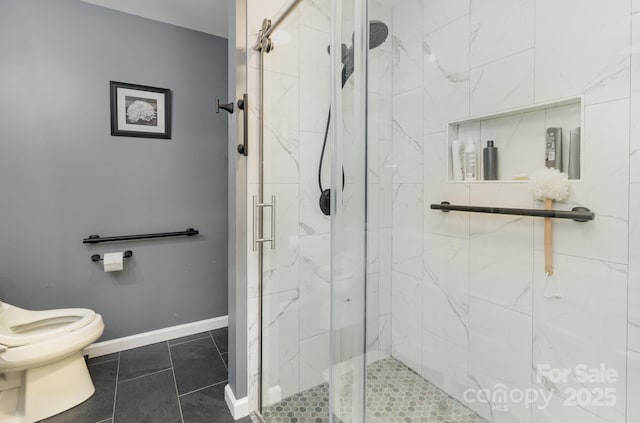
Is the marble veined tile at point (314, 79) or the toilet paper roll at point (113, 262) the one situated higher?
the marble veined tile at point (314, 79)

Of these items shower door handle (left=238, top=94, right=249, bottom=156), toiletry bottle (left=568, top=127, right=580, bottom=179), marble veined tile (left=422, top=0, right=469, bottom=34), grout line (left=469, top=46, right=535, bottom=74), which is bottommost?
toiletry bottle (left=568, top=127, right=580, bottom=179)

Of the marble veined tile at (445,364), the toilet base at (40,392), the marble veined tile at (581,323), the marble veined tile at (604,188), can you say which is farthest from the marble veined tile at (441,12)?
the toilet base at (40,392)

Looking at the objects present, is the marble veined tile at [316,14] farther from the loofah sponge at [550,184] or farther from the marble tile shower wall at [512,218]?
the loofah sponge at [550,184]

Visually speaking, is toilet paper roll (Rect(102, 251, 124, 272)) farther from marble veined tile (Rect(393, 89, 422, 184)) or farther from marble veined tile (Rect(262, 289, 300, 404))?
marble veined tile (Rect(393, 89, 422, 184))

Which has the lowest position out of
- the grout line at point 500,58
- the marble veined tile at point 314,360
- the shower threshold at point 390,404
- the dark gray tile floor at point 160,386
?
the dark gray tile floor at point 160,386

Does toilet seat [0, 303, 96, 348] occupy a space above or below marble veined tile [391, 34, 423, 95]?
below

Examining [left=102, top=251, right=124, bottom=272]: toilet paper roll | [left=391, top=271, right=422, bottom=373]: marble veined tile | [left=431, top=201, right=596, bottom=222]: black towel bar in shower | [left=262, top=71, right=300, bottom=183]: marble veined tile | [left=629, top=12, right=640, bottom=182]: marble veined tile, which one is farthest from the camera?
[left=102, top=251, right=124, bottom=272]: toilet paper roll

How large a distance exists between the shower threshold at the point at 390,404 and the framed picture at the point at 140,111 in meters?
1.95

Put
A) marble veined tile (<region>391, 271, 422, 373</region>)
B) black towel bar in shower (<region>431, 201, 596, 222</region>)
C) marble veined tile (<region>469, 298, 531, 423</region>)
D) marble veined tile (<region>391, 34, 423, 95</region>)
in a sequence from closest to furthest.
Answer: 1. black towel bar in shower (<region>431, 201, 596, 222</region>)
2. marble veined tile (<region>469, 298, 531, 423</region>)
3. marble veined tile (<region>391, 34, 423, 95</region>)
4. marble veined tile (<region>391, 271, 422, 373</region>)

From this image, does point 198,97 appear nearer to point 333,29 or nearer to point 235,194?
point 235,194

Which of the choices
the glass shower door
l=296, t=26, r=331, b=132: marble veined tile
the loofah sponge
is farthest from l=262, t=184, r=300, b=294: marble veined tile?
the loofah sponge

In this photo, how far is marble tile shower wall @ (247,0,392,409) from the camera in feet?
4.14

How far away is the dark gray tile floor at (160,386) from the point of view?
4.76 ft

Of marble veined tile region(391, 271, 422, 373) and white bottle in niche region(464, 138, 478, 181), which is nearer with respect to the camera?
white bottle in niche region(464, 138, 478, 181)
